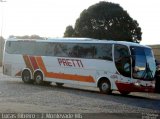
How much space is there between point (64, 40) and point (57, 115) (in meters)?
13.6

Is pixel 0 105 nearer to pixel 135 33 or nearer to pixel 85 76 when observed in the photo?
pixel 85 76

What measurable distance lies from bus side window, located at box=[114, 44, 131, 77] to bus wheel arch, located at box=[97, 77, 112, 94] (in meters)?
1.10

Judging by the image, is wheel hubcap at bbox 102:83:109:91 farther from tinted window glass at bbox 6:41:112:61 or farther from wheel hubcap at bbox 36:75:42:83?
wheel hubcap at bbox 36:75:42:83

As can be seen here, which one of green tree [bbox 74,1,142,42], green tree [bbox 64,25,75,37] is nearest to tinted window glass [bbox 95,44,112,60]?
green tree [bbox 74,1,142,42]

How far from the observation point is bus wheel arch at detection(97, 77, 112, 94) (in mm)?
24469

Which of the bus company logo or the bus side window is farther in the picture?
the bus company logo

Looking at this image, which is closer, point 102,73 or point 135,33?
point 102,73

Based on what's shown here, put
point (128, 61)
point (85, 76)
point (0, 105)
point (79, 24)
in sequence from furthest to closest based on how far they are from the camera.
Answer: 1. point (79, 24)
2. point (85, 76)
3. point (128, 61)
4. point (0, 105)

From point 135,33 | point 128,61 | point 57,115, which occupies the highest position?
point 135,33

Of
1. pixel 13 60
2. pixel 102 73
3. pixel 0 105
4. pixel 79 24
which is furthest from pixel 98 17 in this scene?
pixel 0 105

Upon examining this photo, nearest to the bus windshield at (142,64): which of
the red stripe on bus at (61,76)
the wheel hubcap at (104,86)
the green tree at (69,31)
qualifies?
the wheel hubcap at (104,86)

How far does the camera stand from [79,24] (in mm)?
68625

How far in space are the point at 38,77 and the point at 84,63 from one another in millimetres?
4083

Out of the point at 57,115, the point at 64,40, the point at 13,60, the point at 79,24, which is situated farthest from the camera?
the point at 79,24
